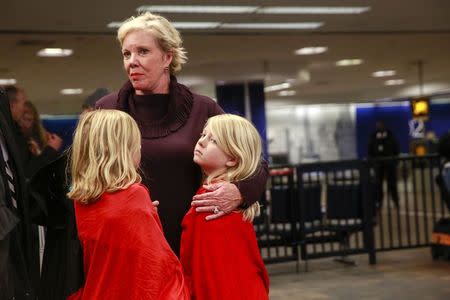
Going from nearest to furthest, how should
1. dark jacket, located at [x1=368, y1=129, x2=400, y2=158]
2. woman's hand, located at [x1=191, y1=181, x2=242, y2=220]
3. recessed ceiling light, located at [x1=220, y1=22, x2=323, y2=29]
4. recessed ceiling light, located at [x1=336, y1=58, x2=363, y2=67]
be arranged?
woman's hand, located at [x1=191, y1=181, x2=242, y2=220], recessed ceiling light, located at [x1=220, y1=22, x2=323, y2=29], recessed ceiling light, located at [x1=336, y1=58, x2=363, y2=67], dark jacket, located at [x1=368, y1=129, x2=400, y2=158]

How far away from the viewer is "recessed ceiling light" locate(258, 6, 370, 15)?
930cm

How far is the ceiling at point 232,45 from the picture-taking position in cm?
918

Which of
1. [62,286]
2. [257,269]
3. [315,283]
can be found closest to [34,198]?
[62,286]

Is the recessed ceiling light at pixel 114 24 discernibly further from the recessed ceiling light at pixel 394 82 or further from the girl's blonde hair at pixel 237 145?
the recessed ceiling light at pixel 394 82

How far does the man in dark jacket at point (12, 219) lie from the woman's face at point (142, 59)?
0.44m

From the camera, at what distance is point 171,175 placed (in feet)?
8.53

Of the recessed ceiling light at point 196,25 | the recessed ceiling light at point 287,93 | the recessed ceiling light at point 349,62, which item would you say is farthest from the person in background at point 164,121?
the recessed ceiling light at point 287,93

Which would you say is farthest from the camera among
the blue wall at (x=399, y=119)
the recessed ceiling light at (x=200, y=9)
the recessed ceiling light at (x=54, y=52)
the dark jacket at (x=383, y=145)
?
the blue wall at (x=399, y=119)

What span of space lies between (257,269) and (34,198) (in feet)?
2.59

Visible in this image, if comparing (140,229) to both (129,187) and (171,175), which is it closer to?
(129,187)

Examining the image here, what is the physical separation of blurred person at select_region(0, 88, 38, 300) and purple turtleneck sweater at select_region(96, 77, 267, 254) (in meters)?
0.36

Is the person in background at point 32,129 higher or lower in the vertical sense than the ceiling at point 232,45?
lower

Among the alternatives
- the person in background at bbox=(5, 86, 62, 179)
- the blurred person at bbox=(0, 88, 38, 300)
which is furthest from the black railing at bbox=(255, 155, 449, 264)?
the blurred person at bbox=(0, 88, 38, 300)

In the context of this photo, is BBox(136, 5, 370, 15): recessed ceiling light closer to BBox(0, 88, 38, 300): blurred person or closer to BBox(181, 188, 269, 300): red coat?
BBox(0, 88, 38, 300): blurred person
